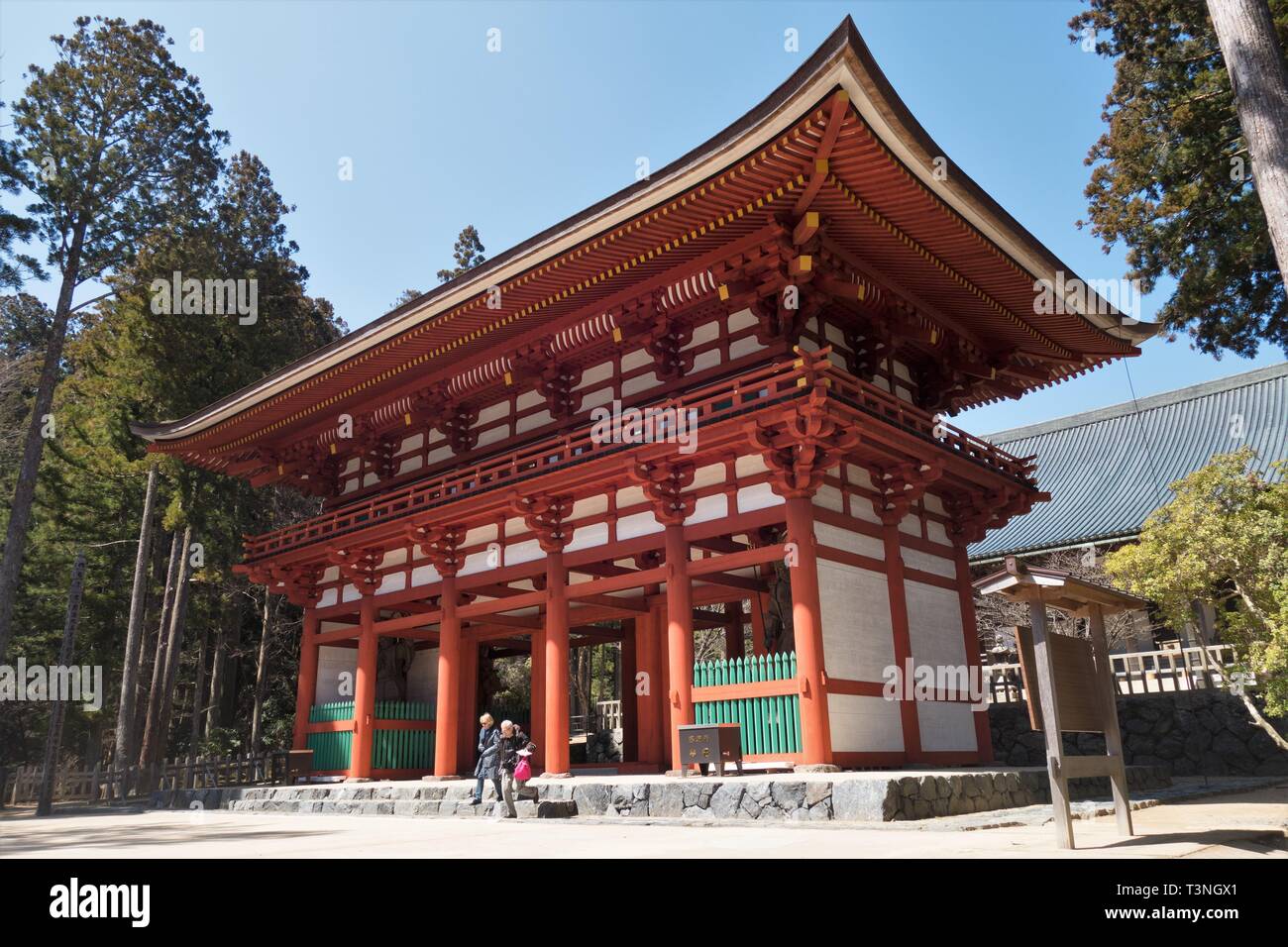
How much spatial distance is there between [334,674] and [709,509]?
40.1 ft

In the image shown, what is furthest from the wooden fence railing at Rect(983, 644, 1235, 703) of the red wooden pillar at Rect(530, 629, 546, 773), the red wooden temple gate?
the red wooden pillar at Rect(530, 629, 546, 773)

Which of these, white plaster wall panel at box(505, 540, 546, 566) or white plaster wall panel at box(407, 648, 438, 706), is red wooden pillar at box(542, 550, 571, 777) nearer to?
white plaster wall panel at box(505, 540, 546, 566)

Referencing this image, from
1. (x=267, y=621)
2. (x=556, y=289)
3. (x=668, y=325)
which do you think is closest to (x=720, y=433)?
(x=668, y=325)

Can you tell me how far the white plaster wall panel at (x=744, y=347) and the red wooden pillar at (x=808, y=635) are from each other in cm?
314

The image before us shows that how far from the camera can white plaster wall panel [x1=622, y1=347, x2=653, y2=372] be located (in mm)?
16688

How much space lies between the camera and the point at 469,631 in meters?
20.4

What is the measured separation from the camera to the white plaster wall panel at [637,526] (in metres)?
15.5

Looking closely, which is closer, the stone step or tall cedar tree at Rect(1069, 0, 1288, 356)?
the stone step

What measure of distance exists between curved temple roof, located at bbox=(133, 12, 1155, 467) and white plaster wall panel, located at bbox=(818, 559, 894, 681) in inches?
208

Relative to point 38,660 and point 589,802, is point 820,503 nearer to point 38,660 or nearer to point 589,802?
point 589,802

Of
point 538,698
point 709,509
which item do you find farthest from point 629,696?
point 709,509

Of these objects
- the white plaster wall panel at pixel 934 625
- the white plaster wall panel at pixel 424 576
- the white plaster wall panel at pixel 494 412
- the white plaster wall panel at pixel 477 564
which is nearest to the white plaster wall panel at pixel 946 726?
the white plaster wall panel at pixel 934 625

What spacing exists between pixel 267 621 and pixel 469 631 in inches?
434

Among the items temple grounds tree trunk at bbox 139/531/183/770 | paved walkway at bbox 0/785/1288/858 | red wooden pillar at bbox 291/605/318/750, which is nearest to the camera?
paved walkway at bbox 0/785/1288/858
